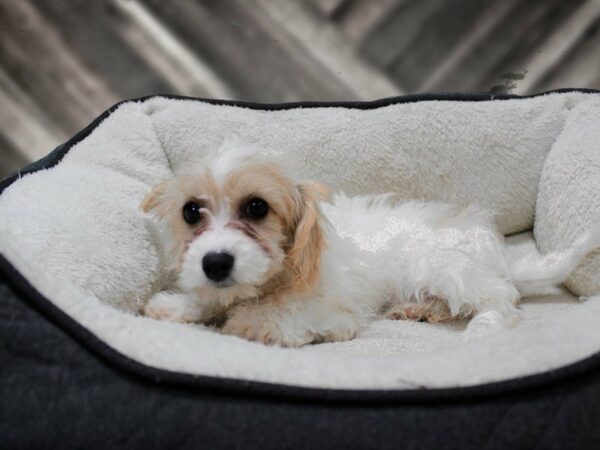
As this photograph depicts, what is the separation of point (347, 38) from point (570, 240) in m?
1.47

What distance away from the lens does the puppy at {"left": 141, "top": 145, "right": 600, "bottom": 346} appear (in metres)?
1.50

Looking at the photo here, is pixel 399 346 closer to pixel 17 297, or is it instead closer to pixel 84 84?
pixel 17 297

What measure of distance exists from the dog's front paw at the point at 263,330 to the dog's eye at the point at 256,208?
0.91ft

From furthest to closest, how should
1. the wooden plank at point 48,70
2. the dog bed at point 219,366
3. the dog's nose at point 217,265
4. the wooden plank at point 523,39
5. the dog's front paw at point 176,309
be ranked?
1. the wooden plank at point 48,70
2. the wooden plank at point 523,39
3. the dog's front paw at point 176,309
4. the dog's nose at point 217,265
5. the dog bed at point 219,366

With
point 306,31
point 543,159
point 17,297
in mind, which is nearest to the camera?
point 17,297

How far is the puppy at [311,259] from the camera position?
4.94 ft

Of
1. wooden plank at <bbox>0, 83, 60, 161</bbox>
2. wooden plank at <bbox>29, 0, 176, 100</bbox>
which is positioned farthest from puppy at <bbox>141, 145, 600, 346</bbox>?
wooden plank at <bbox>0, 83, 60, 161</bbox>

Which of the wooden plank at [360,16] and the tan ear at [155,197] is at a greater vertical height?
the wooden plank at [360,16]

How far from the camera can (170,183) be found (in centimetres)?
168

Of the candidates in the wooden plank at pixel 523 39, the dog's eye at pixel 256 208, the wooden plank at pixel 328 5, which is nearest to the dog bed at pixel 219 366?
the dog's eye at pixel 256 208

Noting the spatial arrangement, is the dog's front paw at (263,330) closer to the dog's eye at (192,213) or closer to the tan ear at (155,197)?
the dog's eye at (192,213)

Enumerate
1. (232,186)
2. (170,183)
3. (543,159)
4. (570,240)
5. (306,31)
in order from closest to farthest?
(232,186)
(170,183)
(570,240)
(543,159)
(306,31)

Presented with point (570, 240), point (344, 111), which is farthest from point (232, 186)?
point (570, 240)

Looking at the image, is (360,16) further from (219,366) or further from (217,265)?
(219,366)
